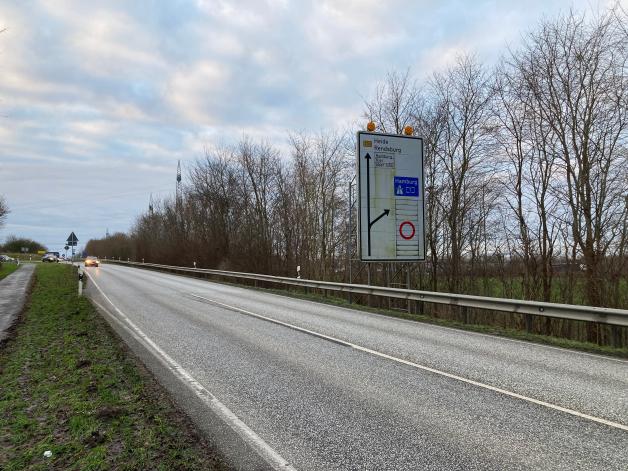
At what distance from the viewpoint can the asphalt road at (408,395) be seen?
3930 millimetres

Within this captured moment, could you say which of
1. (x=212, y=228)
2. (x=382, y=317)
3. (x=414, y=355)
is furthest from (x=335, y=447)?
(x=212, y=228)

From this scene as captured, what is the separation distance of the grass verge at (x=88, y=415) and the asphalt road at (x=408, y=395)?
701mm

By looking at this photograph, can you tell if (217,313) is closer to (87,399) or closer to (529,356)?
(87,399)

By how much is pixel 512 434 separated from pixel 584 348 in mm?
5774

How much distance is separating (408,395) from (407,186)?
42.0 feet

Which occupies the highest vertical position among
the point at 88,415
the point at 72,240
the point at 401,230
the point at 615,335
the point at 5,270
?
the point at 401,230

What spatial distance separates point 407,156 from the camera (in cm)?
1756

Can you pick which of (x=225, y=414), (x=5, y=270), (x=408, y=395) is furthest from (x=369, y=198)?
(x=5, y=270)

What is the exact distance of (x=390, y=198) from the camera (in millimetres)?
17172

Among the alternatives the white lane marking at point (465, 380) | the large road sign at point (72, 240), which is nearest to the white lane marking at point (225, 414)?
the white lane marking at point (465, 380)

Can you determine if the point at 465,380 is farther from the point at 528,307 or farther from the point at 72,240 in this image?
the point at 72,240

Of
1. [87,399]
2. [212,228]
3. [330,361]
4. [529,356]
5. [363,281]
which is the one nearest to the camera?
[87,399]

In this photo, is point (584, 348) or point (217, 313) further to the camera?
point (217, 313)

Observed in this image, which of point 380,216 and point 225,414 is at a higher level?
point 380,216
